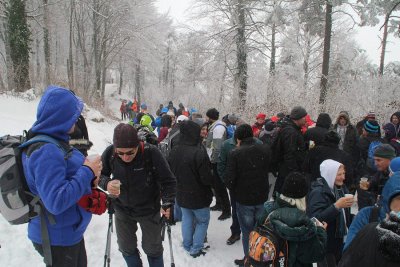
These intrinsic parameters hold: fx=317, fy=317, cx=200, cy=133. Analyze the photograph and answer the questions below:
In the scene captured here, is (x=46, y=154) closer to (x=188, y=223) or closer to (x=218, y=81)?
(x=188, y=223)

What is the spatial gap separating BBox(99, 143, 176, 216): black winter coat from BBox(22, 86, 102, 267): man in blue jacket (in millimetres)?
961

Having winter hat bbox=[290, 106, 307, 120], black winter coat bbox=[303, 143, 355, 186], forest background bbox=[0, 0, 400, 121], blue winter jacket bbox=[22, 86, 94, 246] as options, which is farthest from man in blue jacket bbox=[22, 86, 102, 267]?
forest background bbox=[0, 0, 400, 121]

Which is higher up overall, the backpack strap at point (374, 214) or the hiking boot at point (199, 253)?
the backpack strap at point (374, 214)

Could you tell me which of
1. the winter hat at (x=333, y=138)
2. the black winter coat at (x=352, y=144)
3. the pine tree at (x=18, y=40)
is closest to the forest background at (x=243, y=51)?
the pine tree at (x=18, y=40)

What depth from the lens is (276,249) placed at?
2.53m

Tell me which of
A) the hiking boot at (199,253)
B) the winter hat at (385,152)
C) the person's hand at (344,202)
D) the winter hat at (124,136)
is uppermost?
the winter hat at (124,136)

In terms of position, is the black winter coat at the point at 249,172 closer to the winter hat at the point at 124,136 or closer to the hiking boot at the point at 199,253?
the hiking boot at the point at 199,253

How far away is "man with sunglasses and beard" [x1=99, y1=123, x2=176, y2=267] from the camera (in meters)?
3.51

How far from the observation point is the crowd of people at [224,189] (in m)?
2.17

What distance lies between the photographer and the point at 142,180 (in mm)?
3543

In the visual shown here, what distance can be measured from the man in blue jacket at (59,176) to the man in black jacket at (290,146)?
3.47 meters

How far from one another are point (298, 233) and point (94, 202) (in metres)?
1.63

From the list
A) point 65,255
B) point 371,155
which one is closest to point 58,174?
point 65,255

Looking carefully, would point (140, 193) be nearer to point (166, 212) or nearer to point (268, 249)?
point (166, 212)
